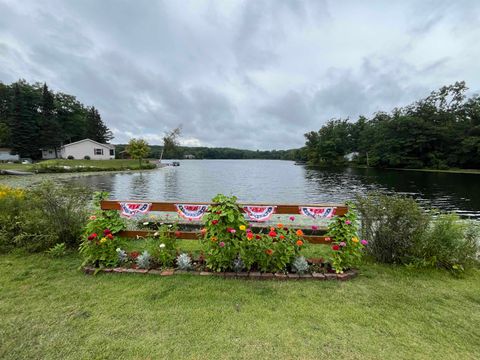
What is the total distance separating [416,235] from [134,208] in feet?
15.1

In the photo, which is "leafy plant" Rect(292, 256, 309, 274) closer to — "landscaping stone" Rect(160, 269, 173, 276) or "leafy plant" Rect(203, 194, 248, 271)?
"leafy plant" Rect(203, 194, 248, 271)

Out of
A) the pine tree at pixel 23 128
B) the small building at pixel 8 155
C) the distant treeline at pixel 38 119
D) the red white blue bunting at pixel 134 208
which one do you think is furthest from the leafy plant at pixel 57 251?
the pine tree at pixel 23 128

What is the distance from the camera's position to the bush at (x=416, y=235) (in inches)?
154

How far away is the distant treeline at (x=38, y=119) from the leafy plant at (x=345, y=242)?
5974 centimetres

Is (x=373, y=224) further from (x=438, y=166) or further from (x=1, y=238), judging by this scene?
(x=438, y=166)

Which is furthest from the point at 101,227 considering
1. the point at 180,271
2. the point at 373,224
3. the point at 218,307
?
the point at 373,224

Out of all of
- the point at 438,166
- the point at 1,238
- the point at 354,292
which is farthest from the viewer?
the point at 438,166

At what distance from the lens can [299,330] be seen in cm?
244

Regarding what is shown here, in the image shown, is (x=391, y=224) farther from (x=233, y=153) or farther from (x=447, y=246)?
(x=233, y=153)

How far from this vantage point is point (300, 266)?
3578 mm

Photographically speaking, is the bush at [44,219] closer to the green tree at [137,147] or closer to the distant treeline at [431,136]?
the green tree at [137,147]

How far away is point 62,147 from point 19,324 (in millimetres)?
58556

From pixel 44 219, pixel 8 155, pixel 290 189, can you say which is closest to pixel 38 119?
pixel 8 155

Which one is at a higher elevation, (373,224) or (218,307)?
(373,224)
